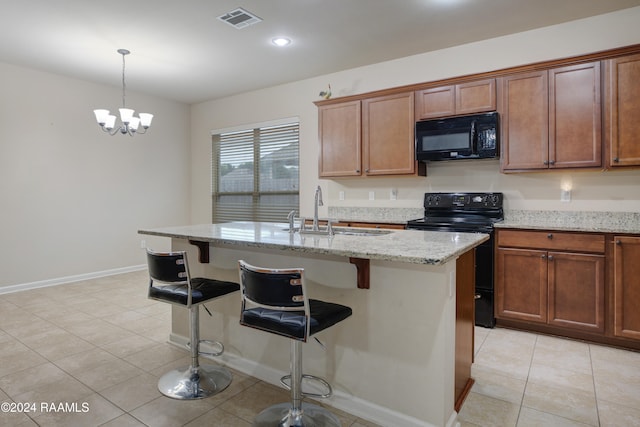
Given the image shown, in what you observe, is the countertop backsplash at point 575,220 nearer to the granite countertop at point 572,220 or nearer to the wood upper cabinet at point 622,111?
the granite countertop at point 572,220

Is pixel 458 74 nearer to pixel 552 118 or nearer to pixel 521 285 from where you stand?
pixel 552 118

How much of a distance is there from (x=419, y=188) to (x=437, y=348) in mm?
2628

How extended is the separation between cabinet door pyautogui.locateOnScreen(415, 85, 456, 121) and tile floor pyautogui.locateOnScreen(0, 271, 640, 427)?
2045mm

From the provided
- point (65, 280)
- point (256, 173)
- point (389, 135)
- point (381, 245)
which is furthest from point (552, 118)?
point (65, 280)

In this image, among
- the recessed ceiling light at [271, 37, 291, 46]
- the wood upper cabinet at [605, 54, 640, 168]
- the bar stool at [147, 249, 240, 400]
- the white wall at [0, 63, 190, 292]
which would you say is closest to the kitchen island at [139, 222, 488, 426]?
the bar stool at [147, 249, 240, 400]

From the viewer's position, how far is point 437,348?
179cm

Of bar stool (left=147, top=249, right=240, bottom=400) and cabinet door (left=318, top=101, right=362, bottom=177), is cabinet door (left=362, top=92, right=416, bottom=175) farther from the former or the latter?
bar stool (left=147, top=249, right=240, bottom=400)

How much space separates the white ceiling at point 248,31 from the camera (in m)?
3.08

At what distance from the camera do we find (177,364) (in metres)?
2.64

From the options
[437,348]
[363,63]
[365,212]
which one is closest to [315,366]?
[437,348]

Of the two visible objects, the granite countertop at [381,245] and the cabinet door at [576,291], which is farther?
the cabinet door at [576,291]

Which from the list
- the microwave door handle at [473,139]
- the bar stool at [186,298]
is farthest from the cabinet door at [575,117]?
the bar stool at [186,298]

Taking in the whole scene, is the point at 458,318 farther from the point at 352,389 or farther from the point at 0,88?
the point at 0,88

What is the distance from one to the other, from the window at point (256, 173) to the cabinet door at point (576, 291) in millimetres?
3170
